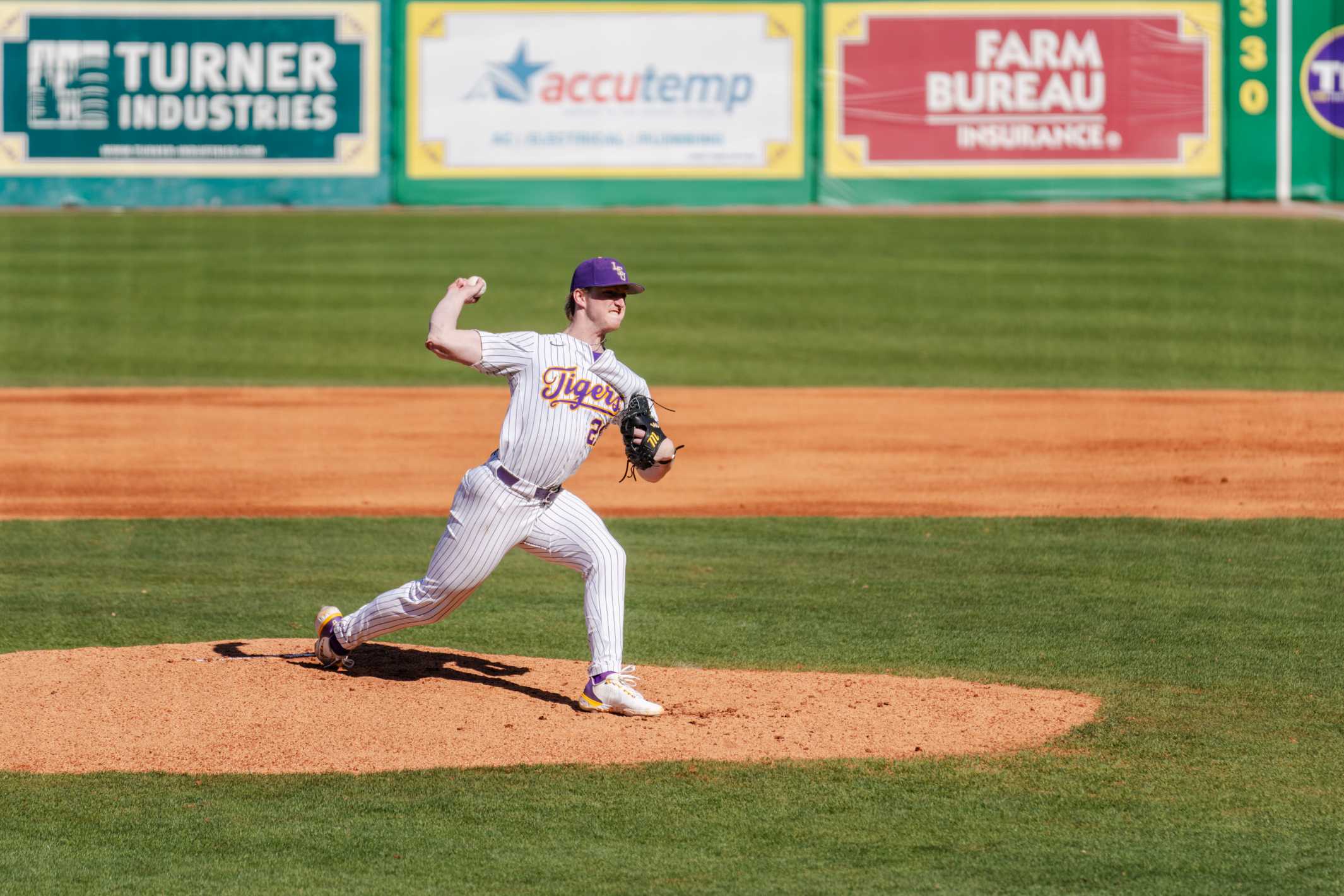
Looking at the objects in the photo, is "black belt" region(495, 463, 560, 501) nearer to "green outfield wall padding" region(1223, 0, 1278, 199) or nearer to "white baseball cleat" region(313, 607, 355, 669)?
"white baseball cleat" region(313, 607, 355, 669)

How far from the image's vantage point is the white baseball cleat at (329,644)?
6.92 m

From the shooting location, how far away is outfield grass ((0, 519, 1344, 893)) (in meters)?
5.02

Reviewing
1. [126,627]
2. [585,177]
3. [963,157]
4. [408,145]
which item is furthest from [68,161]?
[126,627]

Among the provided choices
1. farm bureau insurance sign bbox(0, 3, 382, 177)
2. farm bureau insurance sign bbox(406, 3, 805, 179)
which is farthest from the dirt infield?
farm bureau insurance sign bbox(0, 3, 382, 177)

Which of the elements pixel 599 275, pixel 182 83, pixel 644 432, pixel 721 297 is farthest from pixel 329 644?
pixel 182 83

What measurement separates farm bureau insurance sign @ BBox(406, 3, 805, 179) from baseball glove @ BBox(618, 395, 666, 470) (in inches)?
722

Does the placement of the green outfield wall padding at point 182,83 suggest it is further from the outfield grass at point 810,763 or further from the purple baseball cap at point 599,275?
the purple baseball cap at point 599,275

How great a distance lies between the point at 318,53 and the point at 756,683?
18987mm

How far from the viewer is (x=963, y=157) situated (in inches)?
958

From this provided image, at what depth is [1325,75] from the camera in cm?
2412

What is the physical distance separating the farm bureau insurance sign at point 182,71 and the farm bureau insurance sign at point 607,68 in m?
0.97

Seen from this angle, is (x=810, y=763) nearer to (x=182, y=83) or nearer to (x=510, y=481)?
(x=510, y=481)

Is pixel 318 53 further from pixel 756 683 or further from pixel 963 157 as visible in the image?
pixel 756 683

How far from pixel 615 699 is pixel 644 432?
102cm
